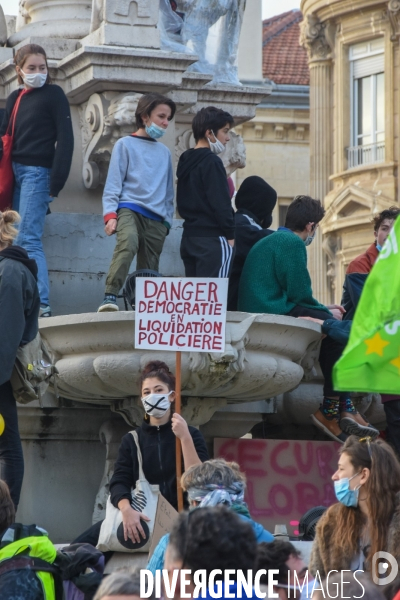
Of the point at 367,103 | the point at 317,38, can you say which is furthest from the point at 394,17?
the point at 317,38

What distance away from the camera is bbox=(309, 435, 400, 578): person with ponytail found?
303 inches

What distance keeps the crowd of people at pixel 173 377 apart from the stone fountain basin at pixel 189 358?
200mm

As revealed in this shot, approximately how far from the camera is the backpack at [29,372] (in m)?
9.36

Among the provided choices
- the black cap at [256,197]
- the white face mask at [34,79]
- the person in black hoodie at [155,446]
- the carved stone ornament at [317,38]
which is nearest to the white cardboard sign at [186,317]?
the person in black hoodie at [155,446]

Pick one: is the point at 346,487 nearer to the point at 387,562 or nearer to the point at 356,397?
the point at 387,562

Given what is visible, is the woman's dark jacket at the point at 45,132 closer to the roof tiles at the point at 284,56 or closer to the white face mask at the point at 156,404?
the white face mask at the point at 156,404

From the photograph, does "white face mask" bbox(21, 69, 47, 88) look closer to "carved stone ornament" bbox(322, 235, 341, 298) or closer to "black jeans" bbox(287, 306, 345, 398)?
"black jeans" bbox(287, 306, 345, 398)

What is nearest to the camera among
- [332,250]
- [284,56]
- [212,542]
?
[212,542]

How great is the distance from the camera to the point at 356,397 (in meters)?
11.1

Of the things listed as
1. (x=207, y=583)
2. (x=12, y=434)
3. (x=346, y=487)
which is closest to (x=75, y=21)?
(x=12, y=434)

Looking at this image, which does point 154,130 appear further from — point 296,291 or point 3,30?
point 3,30

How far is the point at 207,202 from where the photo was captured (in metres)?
10.8

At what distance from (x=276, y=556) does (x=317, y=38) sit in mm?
32075

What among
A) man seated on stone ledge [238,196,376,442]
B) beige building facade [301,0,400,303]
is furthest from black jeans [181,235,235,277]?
beige building facade [301,0,400,303]
